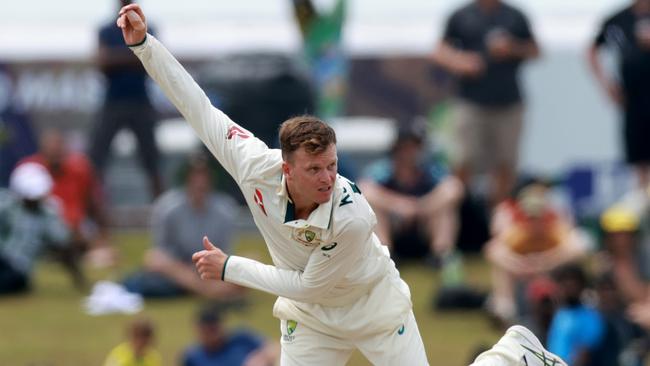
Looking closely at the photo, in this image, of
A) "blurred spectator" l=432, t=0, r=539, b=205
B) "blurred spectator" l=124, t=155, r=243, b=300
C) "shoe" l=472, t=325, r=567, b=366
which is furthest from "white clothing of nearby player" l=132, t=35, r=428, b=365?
"blurred spectator" l=432, t=0, r=539, b=205

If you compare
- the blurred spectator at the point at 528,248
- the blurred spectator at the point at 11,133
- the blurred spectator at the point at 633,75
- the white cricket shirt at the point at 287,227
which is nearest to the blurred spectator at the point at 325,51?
the blurred spectator at the point at 633,75

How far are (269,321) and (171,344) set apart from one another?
0.88 meters

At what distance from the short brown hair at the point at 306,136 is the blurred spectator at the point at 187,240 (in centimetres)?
636

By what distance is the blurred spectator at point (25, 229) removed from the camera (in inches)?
562

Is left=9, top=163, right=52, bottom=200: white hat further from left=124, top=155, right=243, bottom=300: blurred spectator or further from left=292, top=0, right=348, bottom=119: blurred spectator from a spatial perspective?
left=292, top=0, right=348, bottom=119: blurred spectator

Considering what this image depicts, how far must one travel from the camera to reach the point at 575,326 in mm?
11664

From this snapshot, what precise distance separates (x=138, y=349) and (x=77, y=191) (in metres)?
3.50

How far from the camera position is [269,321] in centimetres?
1374

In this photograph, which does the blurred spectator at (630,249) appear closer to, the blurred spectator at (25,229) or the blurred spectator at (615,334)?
the blurred spectator at (615,334)

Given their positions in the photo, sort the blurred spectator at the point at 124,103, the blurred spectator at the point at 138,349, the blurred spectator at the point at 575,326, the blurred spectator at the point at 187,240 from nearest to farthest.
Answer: the blurred spectator at the point at 575,326
the blurred spectator at the point at 138,349
the blurred spectator at the point at 187,240
the blurred spectator at the point at 124,103

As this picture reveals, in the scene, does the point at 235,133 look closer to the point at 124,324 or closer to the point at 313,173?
the point at 313,173

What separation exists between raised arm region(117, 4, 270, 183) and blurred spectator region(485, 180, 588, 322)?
5517mm

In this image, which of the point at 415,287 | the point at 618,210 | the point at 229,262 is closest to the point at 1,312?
the point at 415,287

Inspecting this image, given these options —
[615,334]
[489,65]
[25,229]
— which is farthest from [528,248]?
[25,229]
